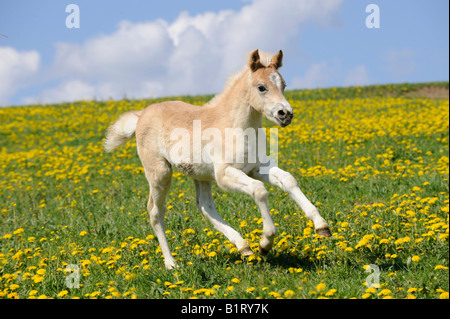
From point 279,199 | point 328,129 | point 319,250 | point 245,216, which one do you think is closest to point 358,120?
point 328,129

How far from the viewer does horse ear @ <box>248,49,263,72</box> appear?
5.30 m

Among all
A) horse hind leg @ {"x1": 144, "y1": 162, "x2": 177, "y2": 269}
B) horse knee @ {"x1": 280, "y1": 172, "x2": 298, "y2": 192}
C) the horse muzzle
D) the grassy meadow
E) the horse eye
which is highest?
the horse eye

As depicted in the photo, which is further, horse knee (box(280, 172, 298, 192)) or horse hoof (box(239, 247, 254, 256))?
horse hoof (box(239, 247, 254, 256))

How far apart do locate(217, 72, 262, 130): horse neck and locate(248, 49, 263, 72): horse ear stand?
172 mm

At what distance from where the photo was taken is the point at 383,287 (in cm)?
439

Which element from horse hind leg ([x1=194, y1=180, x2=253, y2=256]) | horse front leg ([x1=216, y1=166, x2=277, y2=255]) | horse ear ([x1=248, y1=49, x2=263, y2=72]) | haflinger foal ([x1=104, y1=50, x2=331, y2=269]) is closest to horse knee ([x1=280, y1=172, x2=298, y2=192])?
haflinger foal ([x1=104, y1=50, x2=331, y2=269])

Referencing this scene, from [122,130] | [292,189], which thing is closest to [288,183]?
[292,189]

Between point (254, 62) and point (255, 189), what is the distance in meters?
1.47

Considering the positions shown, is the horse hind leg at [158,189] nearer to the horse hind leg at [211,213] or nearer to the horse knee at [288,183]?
the horse hind leg at [211,213]

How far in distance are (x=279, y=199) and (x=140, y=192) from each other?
329cm

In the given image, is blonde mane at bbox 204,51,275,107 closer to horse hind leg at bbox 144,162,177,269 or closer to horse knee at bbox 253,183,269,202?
horse hind leg at bbox 144,162,177,269

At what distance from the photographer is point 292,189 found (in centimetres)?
505

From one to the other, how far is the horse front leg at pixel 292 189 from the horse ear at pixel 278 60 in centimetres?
113

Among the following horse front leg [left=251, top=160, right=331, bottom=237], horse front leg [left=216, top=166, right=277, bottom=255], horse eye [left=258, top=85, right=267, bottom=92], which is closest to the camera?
horse front leg [left=251, top=160, right=331, bottom=237]
